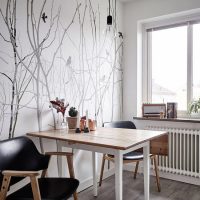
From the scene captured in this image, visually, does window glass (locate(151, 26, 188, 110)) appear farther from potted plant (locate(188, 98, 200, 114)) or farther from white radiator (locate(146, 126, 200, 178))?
white radiator (locate(146, 126, 200, 178))

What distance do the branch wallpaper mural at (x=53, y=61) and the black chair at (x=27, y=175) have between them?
0.26 meters

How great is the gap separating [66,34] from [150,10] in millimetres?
1380

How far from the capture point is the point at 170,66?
3.45 metres

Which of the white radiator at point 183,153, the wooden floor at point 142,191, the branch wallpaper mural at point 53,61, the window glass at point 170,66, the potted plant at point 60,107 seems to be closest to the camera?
the branch wallpaper mural at point 53,61

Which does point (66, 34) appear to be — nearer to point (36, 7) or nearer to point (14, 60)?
point (36, 7)

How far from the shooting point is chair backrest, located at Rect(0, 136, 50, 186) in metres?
1.82

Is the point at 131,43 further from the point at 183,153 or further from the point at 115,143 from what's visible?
the point at 115,143

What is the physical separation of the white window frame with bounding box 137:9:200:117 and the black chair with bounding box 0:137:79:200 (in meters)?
1.93

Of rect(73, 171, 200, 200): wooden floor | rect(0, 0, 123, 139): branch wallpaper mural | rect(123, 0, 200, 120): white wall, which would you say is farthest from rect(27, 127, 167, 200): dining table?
rect(123, 0, 200, 120): white wall

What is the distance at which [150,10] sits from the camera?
11.0 ft

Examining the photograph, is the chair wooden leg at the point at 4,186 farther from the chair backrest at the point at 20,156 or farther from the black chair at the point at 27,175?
the chair backrest at the point at 20,156

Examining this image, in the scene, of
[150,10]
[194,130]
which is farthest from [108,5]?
[194,130]

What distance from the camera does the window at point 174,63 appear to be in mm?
3225

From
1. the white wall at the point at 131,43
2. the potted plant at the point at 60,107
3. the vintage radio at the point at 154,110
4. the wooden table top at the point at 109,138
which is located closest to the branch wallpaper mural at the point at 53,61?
the potted plant at the point at 60,107
